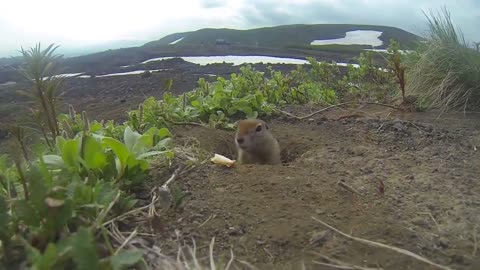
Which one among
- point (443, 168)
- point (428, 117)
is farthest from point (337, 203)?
point (428, 117)

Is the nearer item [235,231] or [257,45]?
[235,231]

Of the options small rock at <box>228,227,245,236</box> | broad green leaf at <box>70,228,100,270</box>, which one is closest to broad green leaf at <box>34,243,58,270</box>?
broad green leaf at <box>70,228,100,270</box>

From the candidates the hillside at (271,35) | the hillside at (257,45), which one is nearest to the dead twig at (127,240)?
the hillside at (257,45)

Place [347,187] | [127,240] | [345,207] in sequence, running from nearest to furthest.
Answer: [127,240]
[345,207]
[347,187]

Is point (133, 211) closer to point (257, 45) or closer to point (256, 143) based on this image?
point (256, 143)

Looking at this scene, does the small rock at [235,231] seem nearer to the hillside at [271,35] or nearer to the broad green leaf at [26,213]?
the broad green leaf at [26,213]

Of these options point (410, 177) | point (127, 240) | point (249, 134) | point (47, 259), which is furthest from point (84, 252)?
point (249, 134)

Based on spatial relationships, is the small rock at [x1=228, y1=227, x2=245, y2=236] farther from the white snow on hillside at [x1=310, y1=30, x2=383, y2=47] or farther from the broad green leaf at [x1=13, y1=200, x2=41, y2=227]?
the white snow on hillside at [x1=310, y1=30, x2=383, y2=47]

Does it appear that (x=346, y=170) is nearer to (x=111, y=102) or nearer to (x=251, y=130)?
(x=251, y=130)
